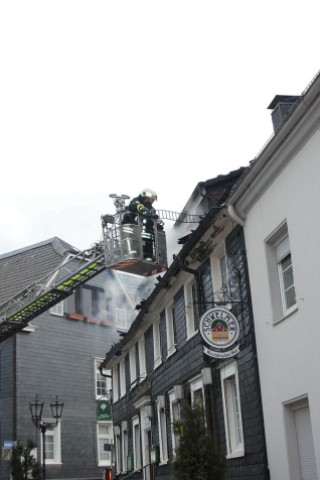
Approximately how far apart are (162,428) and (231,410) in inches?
243

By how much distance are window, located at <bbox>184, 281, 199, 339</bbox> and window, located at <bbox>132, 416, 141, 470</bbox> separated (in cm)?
790

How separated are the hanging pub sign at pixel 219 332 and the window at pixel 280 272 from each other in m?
0.93

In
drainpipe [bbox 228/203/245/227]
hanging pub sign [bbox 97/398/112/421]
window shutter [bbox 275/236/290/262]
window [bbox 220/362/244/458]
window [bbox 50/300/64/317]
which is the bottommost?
window [bbox 220/362/244/458]

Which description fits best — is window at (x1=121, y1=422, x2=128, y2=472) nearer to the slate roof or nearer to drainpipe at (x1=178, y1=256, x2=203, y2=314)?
the slate roof

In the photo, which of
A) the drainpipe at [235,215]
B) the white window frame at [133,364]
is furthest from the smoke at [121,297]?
the drainpipe at [235,215]

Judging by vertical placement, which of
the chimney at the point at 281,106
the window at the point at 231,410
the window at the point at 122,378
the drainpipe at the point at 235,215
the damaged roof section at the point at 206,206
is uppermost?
the chimney at the point at 281,106

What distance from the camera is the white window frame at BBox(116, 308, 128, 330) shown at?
1458 inches

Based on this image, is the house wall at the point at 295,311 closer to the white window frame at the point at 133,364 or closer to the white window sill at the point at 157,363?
the white window sill at the point at 157,363

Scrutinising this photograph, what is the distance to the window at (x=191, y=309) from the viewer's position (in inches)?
664

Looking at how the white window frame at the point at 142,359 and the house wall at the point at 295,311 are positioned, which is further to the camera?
the white window frame at the point at 142,359

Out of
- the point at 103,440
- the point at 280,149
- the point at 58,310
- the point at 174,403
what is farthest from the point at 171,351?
the point at 103,440

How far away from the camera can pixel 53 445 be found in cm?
3219

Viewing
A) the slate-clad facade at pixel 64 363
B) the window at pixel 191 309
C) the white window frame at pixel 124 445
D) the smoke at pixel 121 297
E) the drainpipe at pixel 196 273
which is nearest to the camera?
the drainpipe at pixel 196 273

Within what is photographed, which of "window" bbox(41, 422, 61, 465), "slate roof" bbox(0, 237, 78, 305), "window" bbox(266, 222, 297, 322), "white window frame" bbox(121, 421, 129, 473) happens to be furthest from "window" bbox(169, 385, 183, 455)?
"slate roof" bbox(0, 237, 78, 305)
